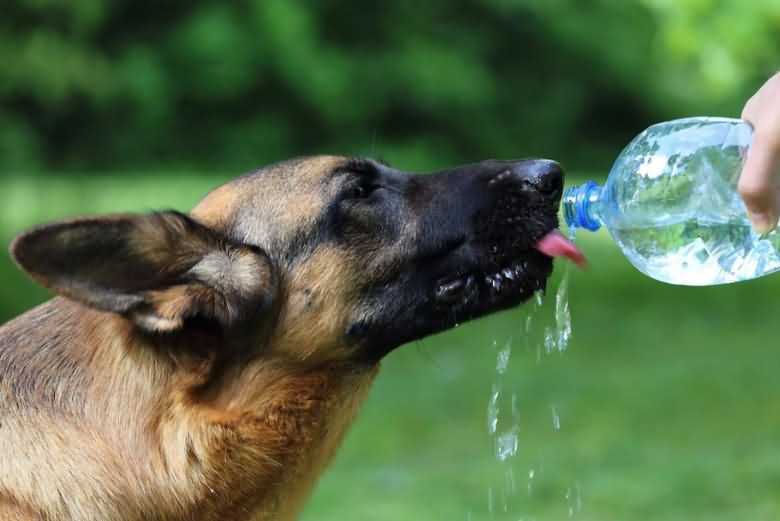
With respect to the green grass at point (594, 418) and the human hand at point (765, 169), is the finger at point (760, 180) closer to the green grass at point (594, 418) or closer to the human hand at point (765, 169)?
the human hand at point (765, 169)

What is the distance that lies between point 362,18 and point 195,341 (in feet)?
72.1

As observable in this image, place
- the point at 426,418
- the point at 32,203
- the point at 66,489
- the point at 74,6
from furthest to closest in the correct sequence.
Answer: the point at 32,203, the point at 74,6, the point at 426,418, the point at 66,489

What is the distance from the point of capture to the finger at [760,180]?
3109 millimetres

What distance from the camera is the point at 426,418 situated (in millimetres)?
9562

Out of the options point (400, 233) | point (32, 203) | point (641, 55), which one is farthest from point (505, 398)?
point (641, 55)

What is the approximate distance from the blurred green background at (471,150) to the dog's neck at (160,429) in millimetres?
1114

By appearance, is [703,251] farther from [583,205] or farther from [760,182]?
[760,182]

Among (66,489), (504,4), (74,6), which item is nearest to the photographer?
(66,489)

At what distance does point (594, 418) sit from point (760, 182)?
20.8ft

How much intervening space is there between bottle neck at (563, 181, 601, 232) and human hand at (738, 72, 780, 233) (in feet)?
4.07

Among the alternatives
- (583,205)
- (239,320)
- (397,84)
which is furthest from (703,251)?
(397,84)

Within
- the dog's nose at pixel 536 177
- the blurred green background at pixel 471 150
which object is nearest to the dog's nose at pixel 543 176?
the dog's nose at pixel 536 177

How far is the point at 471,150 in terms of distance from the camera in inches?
1046

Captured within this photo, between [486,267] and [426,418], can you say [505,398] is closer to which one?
[426,418]
